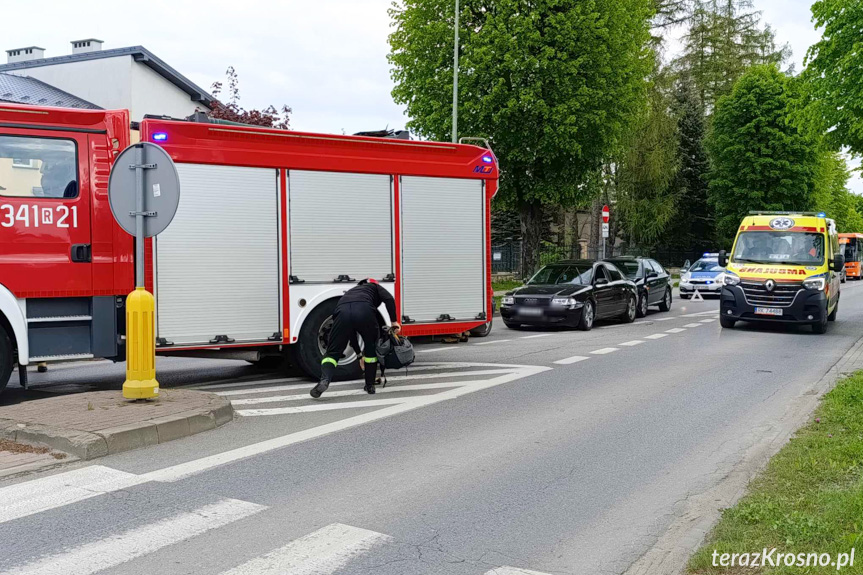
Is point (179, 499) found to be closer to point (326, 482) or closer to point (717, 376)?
point (326, 482)

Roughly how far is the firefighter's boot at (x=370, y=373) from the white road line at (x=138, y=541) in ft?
13.8

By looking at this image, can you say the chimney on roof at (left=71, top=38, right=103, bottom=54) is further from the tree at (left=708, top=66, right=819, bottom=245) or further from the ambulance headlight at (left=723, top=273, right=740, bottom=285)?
the ambulance headlight at (left=723, top=273, right=740, bottom=285)

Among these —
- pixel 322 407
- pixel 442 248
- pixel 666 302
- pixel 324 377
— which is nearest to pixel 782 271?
pixel 666 302

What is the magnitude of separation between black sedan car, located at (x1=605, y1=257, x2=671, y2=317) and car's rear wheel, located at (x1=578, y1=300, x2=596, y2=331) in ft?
10.6

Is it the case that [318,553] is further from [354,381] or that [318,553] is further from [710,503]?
[354,381]

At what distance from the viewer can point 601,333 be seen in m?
17.8

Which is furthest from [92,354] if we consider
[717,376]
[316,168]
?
[717,376]

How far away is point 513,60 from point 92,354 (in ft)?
62.9

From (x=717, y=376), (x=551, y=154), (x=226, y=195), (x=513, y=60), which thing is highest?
(x=513, y=60)

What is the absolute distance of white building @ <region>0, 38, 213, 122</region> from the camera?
36.5m

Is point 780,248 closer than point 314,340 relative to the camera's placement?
No

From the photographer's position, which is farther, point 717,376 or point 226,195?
point 717,376

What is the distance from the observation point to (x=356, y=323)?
9320 mm

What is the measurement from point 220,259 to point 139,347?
2.01m
